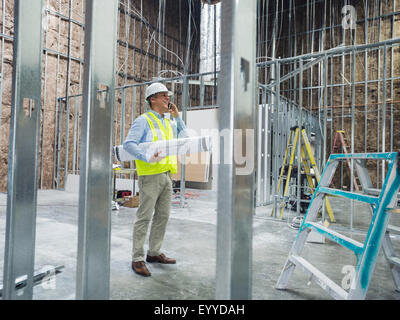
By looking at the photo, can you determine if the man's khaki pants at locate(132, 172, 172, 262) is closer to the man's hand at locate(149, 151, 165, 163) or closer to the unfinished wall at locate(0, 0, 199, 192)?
the man's hand at locate(149, 151, 165, 163)

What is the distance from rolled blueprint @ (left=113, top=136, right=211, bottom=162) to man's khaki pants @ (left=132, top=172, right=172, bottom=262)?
310 millimetres

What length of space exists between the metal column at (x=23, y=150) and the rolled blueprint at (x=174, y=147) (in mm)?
770

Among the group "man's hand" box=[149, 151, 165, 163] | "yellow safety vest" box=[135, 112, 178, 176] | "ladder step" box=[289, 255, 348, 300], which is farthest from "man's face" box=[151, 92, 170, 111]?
"ladder step" box=[289, 255, 348, 300]

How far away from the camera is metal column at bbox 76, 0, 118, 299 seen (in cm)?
116

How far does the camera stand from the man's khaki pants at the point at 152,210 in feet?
8.68

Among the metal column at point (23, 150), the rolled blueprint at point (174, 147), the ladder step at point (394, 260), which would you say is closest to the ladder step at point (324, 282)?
the ladder step at point (394, 260)

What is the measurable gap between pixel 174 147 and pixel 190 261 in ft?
4.92

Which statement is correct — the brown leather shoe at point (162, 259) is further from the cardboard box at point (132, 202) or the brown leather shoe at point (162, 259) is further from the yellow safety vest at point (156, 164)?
the cardboard box at point (132, 202)

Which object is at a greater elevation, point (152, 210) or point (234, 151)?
point (234, 151)

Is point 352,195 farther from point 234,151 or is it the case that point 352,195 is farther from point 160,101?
point 160,101

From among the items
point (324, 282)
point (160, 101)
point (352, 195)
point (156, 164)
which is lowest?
point (324, 282)

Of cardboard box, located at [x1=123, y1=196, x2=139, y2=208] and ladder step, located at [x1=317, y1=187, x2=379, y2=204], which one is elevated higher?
ladder step, located at [x1=317, y1=187, x2=379, y2=204]

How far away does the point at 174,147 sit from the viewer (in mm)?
1870

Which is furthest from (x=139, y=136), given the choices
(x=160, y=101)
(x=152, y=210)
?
(x=152, y=210)
